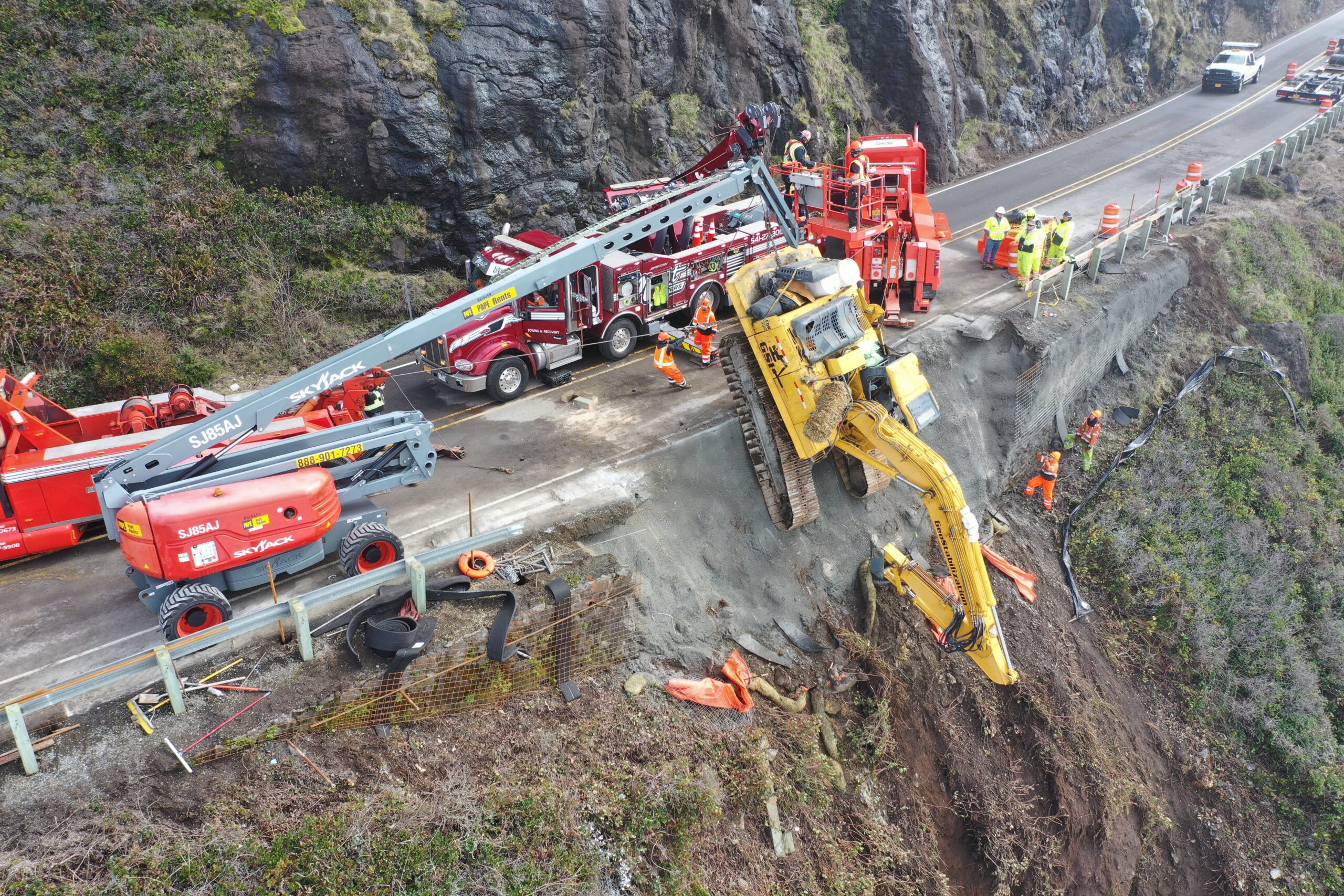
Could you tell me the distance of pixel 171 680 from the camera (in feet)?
30.2

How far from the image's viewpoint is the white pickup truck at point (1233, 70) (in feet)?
129

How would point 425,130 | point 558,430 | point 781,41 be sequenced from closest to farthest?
point 558,430, point 425,130, point 781,41

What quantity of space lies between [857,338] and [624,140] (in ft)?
43.3

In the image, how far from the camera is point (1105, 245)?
22.4 meters

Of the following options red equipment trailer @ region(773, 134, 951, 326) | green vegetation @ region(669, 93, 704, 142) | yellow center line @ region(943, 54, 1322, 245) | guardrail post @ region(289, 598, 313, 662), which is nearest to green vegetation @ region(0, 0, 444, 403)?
guardrail post @ region(289, 598, 313, 662)

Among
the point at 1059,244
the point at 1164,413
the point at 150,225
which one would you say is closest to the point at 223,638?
the point at 150,225

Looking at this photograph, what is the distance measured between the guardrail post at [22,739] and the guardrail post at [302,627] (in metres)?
2.56

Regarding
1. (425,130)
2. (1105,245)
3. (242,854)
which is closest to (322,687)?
(242,854)

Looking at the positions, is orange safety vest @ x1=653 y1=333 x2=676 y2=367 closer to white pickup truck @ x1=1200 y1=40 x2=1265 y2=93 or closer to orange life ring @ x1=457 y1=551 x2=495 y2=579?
orange life ring @ x1=457 y1=551 x2=495 y2=579

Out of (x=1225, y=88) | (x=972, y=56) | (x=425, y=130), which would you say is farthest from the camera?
(x=1225, y=88)

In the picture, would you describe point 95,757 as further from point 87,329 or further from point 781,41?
point 781,41

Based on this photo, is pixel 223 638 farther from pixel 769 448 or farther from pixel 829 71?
pixel 829 71

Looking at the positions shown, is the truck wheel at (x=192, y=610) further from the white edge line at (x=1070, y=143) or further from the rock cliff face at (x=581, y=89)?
the white edge line at (x=1070, y=143)

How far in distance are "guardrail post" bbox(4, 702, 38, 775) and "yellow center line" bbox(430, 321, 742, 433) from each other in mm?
7889
